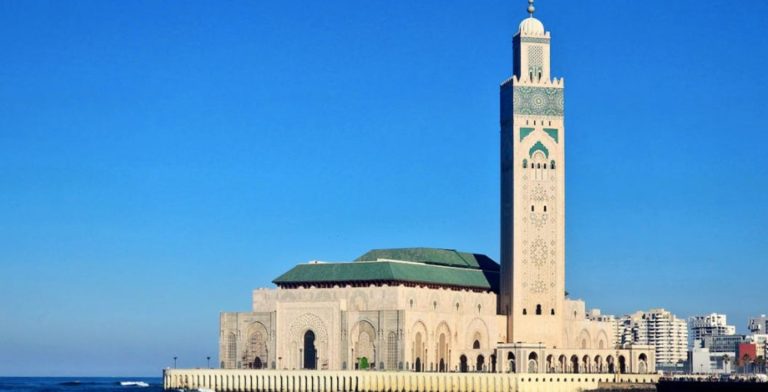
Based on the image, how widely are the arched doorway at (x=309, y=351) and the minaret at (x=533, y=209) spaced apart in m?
17.3

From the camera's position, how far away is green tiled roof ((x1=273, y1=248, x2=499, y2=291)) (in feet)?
430

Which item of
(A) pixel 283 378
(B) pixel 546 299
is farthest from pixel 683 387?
(A) pixel 283 378

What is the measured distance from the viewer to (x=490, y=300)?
134375 mm

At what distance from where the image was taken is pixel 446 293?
5226 inches

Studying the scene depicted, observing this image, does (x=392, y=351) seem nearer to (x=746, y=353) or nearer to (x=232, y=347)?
→ (x=232, y=347)

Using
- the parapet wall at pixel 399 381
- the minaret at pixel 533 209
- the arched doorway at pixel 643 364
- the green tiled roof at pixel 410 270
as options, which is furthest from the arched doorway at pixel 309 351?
the arched doorway at pixel 643 364

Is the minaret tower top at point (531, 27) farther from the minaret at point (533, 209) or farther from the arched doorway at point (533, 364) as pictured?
the arched doorway at point (533, 364)

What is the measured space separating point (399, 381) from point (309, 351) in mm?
13731

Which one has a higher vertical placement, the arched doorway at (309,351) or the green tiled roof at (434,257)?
the green tiled roof at (434,257)

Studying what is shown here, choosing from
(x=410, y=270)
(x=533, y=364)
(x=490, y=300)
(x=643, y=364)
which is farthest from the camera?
(x=490, y=300)

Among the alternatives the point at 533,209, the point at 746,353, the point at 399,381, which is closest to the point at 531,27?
the point at 533,209

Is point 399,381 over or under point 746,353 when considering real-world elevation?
under

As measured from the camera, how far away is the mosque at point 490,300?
12850 centimetres

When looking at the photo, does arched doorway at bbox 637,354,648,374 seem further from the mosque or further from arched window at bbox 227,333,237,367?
arched window at bbox 227,333,237,367
